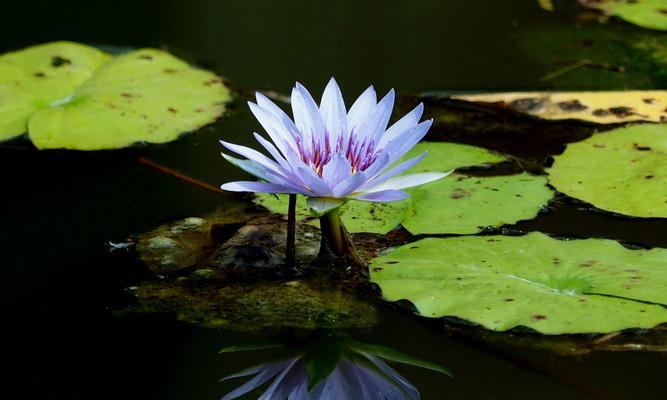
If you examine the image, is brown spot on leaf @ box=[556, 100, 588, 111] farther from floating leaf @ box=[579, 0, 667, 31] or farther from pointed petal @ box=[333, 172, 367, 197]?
pointed petal @ box=[333, 172, 367, 197]

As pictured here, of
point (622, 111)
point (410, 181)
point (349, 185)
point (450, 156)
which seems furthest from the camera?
point (622, 111)

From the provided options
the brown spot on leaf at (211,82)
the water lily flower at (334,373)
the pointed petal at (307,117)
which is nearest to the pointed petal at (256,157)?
the pointed petal at (307,117)

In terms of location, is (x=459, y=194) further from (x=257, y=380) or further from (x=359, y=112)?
(x=257, y=380)

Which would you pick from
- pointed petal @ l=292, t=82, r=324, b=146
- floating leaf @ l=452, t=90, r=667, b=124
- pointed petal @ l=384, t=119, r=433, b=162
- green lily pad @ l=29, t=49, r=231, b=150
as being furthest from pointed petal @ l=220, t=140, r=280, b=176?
floating leaf @ l=452, t=90, r=667, b=124

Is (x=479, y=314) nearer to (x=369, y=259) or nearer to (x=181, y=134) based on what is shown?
(x=369, y=259)

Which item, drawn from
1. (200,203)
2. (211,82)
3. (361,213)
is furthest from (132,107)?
(361,213)

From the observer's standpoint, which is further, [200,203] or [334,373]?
[200,203]

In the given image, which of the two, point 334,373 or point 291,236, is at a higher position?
point 291,236
